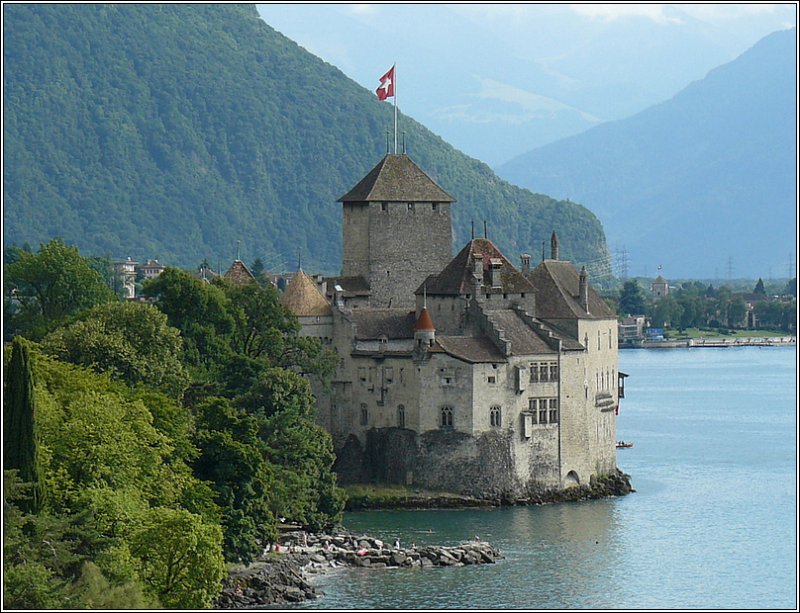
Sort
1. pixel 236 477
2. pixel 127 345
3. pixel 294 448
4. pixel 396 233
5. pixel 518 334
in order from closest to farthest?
pixel 236 477 < pixel 127 345 < pixel 294 448 < pixel 518 334 < pixel 396 233

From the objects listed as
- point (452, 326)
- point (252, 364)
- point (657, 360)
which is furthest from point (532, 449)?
point (657, 360)

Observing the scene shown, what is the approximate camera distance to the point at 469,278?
78562mm

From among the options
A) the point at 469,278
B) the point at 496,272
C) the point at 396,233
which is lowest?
the point at 469,278

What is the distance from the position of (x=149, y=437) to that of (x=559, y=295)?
88.8 feet

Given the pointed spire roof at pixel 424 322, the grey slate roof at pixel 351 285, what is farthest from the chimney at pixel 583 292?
the grey slate roof at pixel 351 285

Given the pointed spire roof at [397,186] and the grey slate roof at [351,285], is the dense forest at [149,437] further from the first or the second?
the pointed spire roof at [397,186]

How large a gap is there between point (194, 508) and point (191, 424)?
18.6 feet

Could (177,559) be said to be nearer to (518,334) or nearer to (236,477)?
(236,477)

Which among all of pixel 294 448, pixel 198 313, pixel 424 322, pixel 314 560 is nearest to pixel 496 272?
pixel 424 322

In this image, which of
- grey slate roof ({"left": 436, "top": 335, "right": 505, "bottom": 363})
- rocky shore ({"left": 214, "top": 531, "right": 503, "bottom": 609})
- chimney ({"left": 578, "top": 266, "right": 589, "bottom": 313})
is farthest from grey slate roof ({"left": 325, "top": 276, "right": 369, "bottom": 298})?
rocky shore ({"left": 214, "top": 531, "right": 503, "bottom": 609})

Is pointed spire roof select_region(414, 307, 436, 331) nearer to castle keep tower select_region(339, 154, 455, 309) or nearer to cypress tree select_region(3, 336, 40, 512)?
castle keep tower select_region(339, 154, 455, 309)

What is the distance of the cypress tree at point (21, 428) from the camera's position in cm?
5003

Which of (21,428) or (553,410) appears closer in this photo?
(21,428)

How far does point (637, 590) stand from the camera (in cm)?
6088
